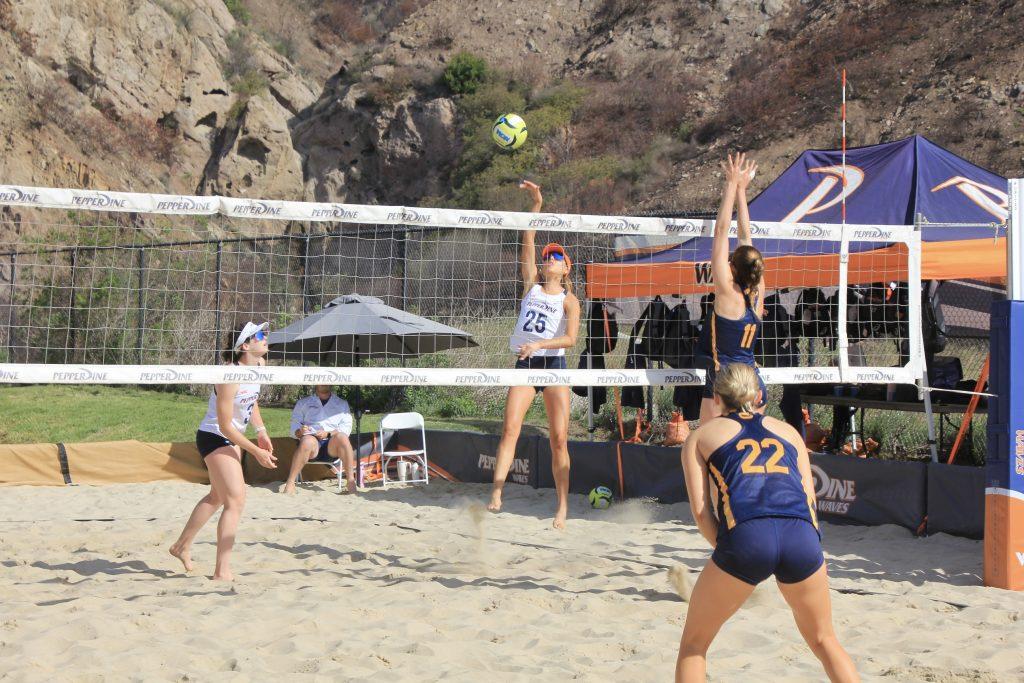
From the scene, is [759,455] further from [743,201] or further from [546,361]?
[546,361]

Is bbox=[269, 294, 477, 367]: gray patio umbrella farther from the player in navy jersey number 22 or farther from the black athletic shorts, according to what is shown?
the player in navy jersey number 22

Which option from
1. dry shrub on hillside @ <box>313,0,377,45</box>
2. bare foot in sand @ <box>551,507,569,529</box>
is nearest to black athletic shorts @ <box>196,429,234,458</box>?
bare foot in sand @ <box>551,507,569,529</box>

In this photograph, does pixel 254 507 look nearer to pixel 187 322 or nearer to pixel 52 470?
pixel 52 470

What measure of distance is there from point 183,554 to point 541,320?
2.54 m

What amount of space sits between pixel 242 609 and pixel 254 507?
3.06m

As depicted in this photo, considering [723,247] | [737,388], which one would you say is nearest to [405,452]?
[723,247]

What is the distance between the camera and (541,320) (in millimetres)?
6086

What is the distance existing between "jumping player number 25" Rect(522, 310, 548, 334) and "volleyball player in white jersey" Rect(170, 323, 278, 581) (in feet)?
5.81

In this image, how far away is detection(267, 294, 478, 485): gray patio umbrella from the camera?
9.39m

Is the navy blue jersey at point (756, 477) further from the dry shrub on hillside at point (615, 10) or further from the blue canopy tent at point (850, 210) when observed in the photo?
the dry shrub on hillside at point (615, 10)

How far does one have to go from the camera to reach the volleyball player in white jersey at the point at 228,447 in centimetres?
476

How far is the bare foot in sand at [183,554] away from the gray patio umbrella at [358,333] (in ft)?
12.3

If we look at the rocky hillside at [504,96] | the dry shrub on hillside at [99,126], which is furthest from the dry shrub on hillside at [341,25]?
the dry shrub on hillside at [99,126]

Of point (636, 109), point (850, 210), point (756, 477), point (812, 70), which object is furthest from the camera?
point (636, 109)
